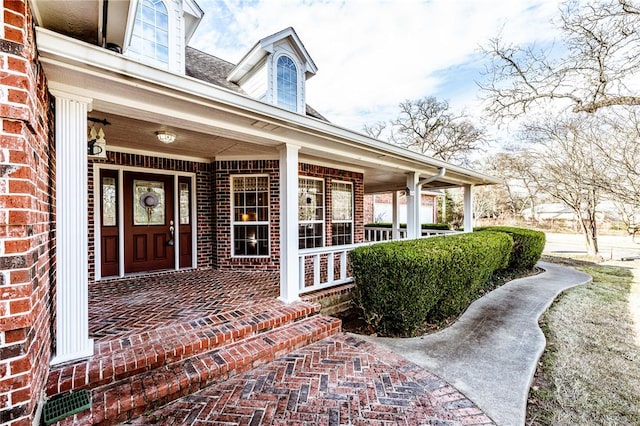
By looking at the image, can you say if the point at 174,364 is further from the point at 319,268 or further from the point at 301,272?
the point at 319,268

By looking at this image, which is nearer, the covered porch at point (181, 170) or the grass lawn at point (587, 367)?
the covered porch at point (181, 170)

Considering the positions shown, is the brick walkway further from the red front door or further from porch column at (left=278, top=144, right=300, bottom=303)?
the red front door

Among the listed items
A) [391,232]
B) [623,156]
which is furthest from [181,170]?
[623,156]

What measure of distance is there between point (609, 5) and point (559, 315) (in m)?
6.75

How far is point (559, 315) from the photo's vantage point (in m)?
5.13

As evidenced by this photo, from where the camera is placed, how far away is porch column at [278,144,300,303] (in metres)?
4.04

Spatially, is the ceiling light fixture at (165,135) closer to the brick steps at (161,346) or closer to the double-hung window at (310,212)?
the brick steps at (161,346)

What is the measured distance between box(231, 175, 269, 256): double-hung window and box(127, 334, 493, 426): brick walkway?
3556 mm

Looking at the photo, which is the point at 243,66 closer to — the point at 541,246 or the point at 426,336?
the point at 426,336

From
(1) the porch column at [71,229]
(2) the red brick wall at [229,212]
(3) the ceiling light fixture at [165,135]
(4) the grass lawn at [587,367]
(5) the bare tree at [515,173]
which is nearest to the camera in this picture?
(1) the porch column at [71,229]

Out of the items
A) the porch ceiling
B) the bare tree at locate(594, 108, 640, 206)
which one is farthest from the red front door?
the bare tree at locate(594, 108, 640, 206)

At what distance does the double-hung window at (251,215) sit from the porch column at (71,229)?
3871mm

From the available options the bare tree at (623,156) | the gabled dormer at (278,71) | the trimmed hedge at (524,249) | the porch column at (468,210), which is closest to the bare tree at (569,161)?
the bare tree at (623,156)

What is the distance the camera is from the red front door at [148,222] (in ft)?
18.1
